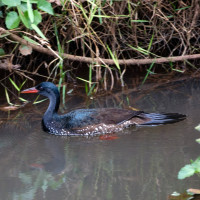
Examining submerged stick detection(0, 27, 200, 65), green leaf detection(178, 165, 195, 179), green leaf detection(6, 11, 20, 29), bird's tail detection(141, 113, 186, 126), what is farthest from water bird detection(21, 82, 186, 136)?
green leaf detection(178, 165, 195, 179)

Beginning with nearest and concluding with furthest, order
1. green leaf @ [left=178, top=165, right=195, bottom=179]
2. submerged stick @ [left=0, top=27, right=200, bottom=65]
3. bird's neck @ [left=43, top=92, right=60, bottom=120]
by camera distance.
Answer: green leaf @ [left=178, top=165, right=195, bottom=179]
bird's neck @ [left=43, top=92, right=60, bottom=120]
submerged stick @ [left=0, top=27, right=200, bottom=65]

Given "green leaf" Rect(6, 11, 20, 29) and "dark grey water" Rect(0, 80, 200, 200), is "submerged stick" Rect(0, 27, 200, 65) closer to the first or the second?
"dark grey water" Rect(0, 80, 200, 200)

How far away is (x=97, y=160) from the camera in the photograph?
5.28 metres

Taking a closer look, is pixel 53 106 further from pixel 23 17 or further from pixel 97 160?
pixel 97 160

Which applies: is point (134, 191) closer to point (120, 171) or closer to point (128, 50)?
point (120, 171)

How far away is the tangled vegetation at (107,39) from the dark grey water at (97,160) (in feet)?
3.04

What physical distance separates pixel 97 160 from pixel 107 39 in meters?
3.71

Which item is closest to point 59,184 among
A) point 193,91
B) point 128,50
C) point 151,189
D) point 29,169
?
point 29,169

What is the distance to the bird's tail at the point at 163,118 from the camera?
20.9 ft

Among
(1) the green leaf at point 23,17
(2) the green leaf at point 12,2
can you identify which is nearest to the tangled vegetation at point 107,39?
(1) the green leaf at point 23,17

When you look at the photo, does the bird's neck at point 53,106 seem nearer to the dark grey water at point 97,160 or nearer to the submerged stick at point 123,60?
the dark grey water at point 97,160

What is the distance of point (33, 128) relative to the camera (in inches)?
255

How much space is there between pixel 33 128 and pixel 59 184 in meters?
1.83

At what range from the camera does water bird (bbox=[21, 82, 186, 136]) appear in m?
6.39
